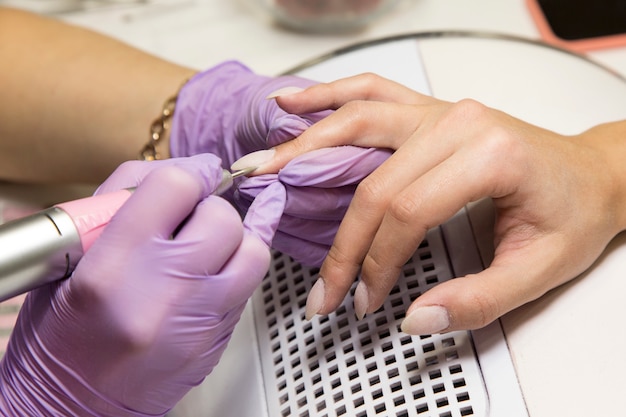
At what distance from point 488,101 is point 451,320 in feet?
0.92

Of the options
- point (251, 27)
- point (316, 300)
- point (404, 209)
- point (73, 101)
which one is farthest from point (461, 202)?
point (251, 27)

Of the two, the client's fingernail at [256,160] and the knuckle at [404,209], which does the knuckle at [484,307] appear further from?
the client's fingernail at [256,160]

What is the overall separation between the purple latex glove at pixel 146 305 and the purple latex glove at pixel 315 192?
0.03 m

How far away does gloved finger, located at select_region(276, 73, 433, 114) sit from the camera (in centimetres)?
64

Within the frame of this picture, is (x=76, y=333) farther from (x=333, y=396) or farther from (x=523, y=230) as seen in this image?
(x=523, y=230)

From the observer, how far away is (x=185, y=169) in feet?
1.76

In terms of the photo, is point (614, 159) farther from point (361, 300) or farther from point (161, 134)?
point (161, 134)

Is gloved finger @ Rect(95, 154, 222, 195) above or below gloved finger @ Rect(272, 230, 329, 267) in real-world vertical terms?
above

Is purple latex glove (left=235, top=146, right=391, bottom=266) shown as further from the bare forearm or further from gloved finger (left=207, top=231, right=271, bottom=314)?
the bare forearm

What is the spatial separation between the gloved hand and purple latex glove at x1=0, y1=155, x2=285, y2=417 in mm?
109

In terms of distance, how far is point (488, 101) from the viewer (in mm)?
729

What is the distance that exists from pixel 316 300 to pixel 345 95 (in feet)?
0.64

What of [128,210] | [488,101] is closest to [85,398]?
[128,210]

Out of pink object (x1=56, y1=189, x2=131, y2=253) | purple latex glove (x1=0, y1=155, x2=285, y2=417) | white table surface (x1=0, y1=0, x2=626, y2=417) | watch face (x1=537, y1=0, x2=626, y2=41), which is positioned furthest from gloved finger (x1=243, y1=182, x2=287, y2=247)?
watch face (x1=537, y1=0, x2=626, y2=41)
